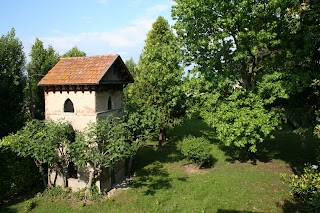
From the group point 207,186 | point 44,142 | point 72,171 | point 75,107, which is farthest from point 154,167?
point 44,142

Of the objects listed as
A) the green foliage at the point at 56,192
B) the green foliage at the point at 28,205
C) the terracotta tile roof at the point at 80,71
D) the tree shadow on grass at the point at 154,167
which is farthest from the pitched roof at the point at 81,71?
the tree shadow on grass at the point at 154,167

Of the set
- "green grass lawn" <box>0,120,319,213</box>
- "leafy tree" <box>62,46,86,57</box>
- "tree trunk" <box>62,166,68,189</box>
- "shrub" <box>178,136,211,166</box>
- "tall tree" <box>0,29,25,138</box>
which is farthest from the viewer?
"leafy tree" <box>62,46,86,57</box>

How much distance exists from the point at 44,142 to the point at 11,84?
36.7ft

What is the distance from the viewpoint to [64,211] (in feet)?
42.6

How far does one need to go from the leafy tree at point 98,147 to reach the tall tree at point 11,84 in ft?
36.0

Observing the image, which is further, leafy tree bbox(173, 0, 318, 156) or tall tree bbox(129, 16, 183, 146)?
tall tree bbox(129, 16, 183, 146)

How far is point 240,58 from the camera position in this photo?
50.3ft

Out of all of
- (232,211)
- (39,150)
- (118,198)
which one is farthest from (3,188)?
(232,211)

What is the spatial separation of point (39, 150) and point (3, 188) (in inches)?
111

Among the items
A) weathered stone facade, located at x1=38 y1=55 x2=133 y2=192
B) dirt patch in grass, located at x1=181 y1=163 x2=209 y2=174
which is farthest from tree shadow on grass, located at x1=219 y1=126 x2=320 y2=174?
weathered stone facade, located at x1=38 y1=55 x2=133 y2=192

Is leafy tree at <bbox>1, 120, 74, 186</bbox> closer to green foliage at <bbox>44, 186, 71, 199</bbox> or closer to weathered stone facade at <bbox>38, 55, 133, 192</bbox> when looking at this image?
green foliage at <bbox>44, 186, 71, 199</bbox>

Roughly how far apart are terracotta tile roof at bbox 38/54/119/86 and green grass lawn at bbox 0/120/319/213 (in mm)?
6976

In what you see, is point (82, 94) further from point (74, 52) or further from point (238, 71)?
point (74, 52)

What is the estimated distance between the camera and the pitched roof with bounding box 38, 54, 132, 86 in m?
14.6
